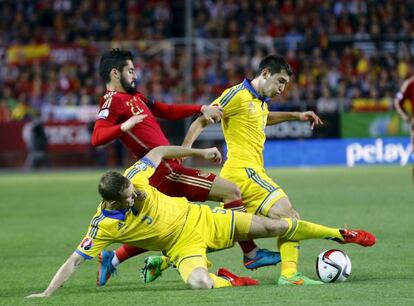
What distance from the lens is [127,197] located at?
813cm

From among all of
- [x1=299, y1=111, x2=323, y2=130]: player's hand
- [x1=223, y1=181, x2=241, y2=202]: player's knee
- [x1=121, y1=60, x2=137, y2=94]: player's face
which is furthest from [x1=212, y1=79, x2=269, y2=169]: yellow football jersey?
[x1=121, y1=60, x2=137, y2=94]: player's face

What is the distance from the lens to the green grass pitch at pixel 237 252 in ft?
26.2

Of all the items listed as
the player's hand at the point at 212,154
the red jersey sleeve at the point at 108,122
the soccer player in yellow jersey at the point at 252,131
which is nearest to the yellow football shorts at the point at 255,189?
the soccer player in yellow jersey at the point at 252,131

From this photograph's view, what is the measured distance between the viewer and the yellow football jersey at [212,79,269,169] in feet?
32.0

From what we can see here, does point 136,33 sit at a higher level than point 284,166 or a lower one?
higher

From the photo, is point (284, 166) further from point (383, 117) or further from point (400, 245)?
point (400, 245)

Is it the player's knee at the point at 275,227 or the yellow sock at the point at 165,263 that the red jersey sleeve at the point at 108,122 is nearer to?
the yellow sock at the point at 165,263

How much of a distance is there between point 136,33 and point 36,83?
4.57 m

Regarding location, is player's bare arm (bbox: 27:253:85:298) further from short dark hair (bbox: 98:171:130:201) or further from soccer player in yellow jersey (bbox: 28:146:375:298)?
short dark hair (bbox: 98:171:130:201)

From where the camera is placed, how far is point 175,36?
36.2 metres

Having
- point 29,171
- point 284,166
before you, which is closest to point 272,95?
point 284,166

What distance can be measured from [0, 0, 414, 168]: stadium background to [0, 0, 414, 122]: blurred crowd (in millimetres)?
42

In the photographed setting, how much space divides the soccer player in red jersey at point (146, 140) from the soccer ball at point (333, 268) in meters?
0.56

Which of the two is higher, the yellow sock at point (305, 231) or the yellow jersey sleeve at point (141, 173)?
the yellow jersey sleeve at point (141, 173)
